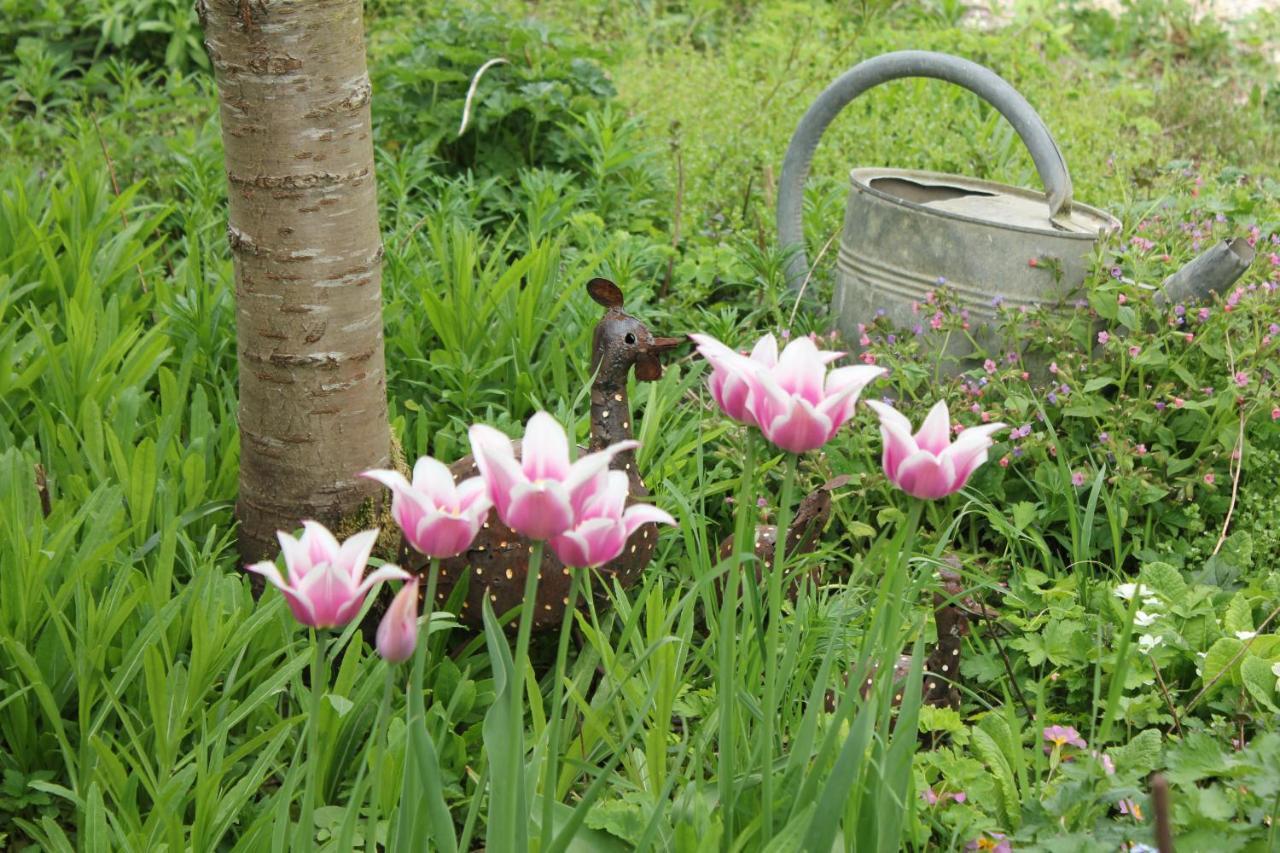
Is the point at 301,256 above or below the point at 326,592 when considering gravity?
below

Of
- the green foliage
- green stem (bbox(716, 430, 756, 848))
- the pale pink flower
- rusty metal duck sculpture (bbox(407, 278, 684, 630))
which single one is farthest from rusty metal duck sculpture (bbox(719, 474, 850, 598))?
the green foliage

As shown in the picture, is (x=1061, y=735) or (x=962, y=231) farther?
(x=962, y=231)

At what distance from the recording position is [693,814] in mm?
1441

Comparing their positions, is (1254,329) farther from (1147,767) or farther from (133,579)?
(133,579)

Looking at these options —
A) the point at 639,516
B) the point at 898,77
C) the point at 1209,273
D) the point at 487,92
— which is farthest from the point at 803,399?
the point at 487,92

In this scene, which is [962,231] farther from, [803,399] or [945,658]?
[803,399]

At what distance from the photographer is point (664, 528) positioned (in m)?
2.42

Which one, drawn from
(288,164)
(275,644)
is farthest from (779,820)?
(288,164)

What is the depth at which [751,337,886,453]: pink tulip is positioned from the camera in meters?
1.05

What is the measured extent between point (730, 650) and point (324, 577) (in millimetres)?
427

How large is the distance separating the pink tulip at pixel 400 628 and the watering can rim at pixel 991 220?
6.79ft

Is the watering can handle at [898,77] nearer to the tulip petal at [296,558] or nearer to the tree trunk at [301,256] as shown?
the tree trunk at [301,256]

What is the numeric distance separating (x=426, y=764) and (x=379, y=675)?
2.31 ft

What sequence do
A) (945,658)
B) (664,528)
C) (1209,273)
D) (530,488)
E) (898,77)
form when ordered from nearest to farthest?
(530,488)
(945,658)
(664,528)
(1209,273)
(898,77)
